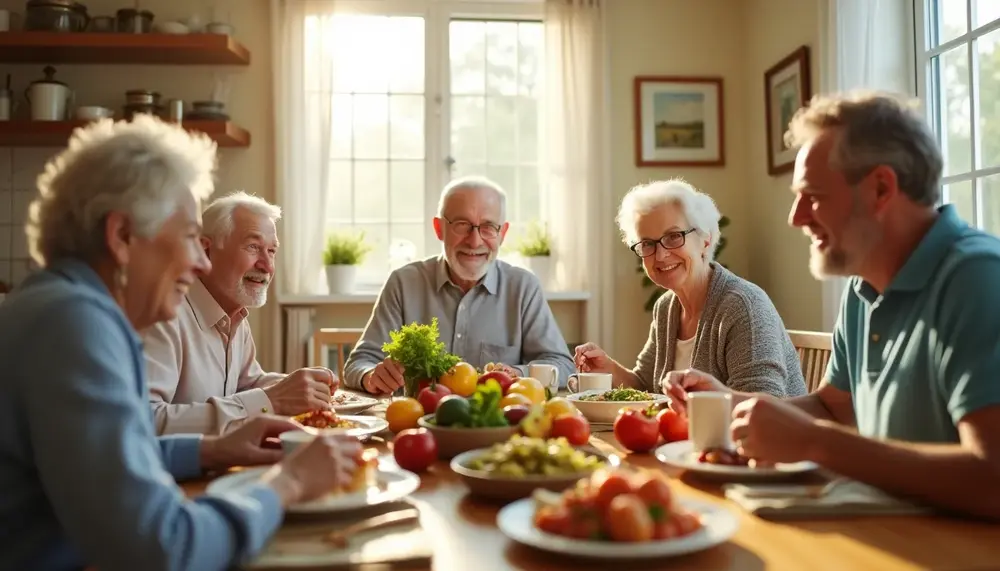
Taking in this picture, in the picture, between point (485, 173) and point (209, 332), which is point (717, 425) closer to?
point (209, 332)

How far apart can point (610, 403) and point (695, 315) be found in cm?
80

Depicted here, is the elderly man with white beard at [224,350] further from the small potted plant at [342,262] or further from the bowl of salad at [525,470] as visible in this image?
the small potted plant at [342,262]

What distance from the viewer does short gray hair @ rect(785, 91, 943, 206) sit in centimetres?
142

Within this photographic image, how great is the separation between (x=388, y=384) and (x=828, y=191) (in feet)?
4.76

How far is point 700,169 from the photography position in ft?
16.2

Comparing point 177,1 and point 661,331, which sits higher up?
point 177,1

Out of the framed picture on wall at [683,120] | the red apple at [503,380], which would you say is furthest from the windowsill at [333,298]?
the red apple at [503,380]

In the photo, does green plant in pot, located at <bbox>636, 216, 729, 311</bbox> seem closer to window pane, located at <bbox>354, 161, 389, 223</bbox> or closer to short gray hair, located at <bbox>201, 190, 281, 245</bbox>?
window pane, located at <bbox>354, 161, 389, 223</bbox>

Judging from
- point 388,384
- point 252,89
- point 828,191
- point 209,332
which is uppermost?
point 252,89

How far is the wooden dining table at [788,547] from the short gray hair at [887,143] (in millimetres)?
557

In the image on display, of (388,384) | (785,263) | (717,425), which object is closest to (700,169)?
(785,263)

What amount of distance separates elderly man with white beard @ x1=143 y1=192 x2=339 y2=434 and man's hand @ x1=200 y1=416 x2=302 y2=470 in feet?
1.17

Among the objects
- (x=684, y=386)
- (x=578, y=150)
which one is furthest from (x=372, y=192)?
(x=684, y=386)

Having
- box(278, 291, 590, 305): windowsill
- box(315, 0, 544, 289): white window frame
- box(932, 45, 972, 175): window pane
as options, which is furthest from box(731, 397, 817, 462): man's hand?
box(315, 0, 544, 289): white window frame
